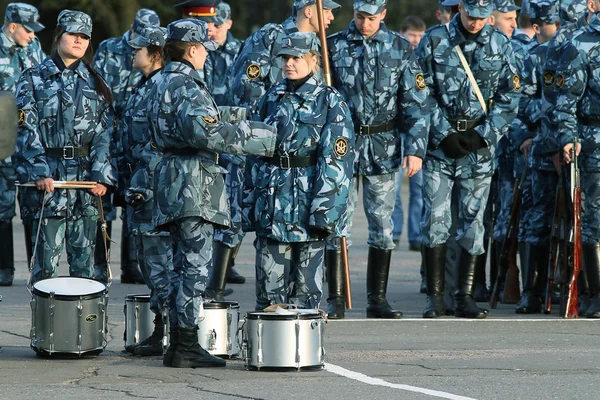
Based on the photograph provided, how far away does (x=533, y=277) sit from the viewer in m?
12.1

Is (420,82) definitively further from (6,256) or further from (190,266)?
(6,256)

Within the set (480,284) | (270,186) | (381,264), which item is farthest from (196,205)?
(480,284)

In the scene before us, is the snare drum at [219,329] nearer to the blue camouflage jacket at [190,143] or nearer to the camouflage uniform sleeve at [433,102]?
the blue camouflage jacket at [190,143]

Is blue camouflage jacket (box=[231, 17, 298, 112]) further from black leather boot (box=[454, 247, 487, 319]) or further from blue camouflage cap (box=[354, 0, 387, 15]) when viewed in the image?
black leather boot (box=[454, 247, 487, 319])

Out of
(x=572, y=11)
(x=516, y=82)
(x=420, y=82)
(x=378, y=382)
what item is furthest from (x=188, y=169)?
(x=572, y=11)

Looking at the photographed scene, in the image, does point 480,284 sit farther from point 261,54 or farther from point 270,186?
point 270,186

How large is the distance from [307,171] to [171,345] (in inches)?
Answer: 62.6

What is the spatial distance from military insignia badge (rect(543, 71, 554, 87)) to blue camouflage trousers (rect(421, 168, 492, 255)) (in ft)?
2.98

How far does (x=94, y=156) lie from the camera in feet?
35.6

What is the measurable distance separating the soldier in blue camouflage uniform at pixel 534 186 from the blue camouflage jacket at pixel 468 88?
0.46 meters

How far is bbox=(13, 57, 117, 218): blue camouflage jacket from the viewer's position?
1077 centimetres

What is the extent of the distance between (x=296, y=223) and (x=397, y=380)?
1620 millimetres

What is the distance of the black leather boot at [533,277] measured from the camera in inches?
476

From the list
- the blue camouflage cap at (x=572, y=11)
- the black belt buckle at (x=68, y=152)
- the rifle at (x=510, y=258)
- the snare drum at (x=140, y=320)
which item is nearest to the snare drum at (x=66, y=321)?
the snare drum at (x=140, y=320)
